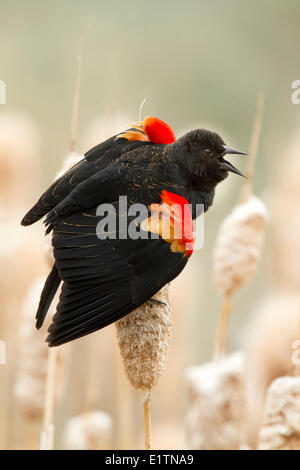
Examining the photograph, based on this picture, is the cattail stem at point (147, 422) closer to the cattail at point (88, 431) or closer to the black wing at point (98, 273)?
the black wing at point (98, 273)

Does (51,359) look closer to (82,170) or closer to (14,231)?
(82,170)

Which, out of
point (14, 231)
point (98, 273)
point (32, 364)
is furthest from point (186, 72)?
point (98, 273)

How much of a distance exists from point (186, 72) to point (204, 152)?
135cm

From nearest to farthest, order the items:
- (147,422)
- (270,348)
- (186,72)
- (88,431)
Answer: (147,422) < (88,431) < (270,348) < (186,72)

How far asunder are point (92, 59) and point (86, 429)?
1.33 m

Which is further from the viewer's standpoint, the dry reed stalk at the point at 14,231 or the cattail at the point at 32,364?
the dry reed stalk at the point at 14,231

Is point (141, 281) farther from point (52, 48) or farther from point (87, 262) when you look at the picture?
point (52, 48)

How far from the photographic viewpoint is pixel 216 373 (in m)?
1.27

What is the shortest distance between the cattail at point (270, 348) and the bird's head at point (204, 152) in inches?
A: 22.9

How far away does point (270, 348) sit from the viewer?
1.58 meters

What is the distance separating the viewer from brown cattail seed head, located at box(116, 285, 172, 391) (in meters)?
0.89

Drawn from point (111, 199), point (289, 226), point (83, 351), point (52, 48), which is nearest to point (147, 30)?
point (52, 48)

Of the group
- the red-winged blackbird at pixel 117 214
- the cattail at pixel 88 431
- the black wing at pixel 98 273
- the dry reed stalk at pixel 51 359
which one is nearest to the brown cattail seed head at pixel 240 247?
the red-winged blackbird at pixel 117 214

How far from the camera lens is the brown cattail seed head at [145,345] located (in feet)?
2.91
